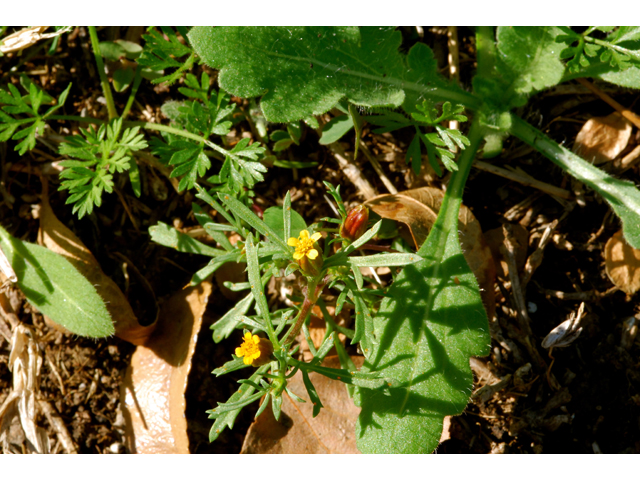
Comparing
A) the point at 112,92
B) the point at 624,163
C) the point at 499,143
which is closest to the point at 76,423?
the point at 112,92

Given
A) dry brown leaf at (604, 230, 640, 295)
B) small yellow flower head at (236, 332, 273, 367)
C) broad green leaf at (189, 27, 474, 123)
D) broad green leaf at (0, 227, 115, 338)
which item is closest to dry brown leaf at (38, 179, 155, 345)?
broad green leaf at (0, 227, 115, 338)

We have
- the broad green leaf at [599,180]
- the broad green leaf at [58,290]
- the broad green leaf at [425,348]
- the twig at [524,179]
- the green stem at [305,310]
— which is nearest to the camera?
the green stem at [305,310]

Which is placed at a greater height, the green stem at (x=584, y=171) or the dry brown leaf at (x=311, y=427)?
the green stem at (x=584, y=171)

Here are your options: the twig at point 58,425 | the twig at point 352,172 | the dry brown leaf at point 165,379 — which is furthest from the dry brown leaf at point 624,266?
the twig at point 58,425

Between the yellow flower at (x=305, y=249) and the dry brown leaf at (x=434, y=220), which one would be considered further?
the dry brown leaf at (x=434, y=220)

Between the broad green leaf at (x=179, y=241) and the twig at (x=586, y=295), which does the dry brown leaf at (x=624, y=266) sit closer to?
the twig at (x=586, y=295)

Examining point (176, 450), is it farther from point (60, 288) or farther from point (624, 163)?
point (624, 163)
